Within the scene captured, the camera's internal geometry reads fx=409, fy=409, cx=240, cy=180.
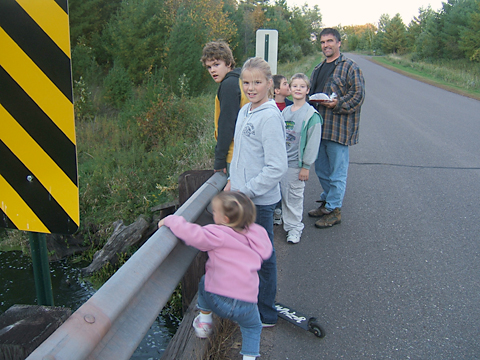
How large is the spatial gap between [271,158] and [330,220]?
7.51 ft

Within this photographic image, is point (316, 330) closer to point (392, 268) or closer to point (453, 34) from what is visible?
point (392, 268)

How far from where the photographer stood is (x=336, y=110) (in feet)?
15.2

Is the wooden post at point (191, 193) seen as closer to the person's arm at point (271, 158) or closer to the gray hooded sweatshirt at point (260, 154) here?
the gray hooded sweatshirt at point (260, 154)

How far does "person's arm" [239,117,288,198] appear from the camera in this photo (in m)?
2.67

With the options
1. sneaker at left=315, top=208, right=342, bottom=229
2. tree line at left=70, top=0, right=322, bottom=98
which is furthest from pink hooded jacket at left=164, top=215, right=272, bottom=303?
tree line at left=70, top=0, right=322, bottom=98

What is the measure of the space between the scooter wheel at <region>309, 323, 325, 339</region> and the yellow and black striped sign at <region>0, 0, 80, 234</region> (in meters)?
1.77

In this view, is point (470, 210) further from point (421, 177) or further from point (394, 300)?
point (394, 300)

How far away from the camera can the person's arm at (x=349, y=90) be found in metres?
4.55

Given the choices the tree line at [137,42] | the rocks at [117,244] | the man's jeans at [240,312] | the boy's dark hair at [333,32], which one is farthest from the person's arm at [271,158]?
the tree line at [137,42]

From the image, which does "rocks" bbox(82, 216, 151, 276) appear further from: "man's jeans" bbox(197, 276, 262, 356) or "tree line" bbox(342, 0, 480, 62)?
"tree line" bbox(342, 0, 480, 62)

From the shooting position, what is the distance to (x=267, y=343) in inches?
108

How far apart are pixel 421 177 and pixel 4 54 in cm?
608

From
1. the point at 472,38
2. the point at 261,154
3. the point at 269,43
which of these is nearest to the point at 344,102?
the point at 261,154

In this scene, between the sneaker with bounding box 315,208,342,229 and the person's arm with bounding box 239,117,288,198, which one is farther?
the sneaker with bounding box 315,208,342,229
